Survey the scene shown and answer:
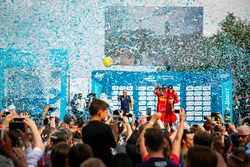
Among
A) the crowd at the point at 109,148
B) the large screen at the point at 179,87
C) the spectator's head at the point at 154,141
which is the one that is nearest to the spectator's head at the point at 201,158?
the crowd at the point at 109,148

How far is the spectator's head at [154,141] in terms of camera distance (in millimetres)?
4172

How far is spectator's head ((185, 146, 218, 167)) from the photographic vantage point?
11.5 feet

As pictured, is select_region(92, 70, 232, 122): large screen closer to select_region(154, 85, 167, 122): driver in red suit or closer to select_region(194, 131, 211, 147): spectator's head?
select_region(154, 85, 167, 122): driver in red suit

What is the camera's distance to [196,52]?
37781mm

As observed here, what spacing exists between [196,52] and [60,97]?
64.4 ft

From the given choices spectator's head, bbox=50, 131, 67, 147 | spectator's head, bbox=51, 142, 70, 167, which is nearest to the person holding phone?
spectator's head, bbox=50, 131, 67, 147

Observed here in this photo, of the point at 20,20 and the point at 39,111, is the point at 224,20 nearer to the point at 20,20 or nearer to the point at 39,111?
the point at 20,20

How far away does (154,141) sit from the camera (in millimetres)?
4199

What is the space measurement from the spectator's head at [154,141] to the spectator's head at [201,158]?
62cm

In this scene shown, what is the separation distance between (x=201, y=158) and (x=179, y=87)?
50.0 feet

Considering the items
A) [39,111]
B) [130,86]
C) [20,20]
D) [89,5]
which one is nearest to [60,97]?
[39,111]

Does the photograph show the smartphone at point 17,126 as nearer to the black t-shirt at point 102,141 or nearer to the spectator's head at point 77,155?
the black t-shirt at point 102,141

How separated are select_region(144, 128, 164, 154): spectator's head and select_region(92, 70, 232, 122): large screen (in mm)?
14375

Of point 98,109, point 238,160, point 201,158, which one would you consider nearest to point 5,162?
point 98,109
